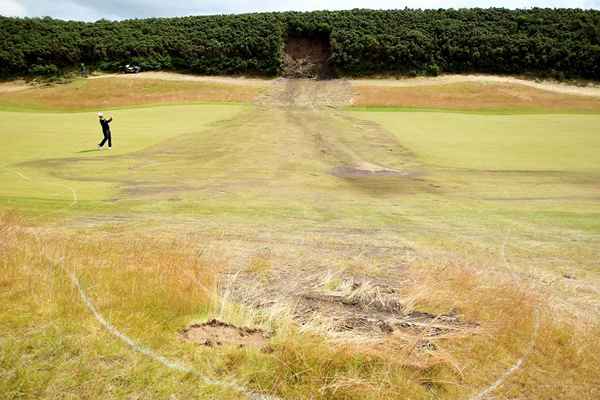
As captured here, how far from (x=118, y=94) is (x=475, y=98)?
37.5 m

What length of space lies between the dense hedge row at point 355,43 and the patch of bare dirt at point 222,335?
58192 mm

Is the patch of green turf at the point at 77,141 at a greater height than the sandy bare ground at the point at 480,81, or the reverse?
the sandy bare ground at the point at 480,81

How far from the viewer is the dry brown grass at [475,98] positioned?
42312 mm

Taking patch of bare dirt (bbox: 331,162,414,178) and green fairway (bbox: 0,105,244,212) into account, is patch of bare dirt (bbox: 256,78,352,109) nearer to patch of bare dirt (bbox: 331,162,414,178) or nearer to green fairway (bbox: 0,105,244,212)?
green fairway (bbox: 0,105,244,212)

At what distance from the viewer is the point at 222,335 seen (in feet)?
14.4

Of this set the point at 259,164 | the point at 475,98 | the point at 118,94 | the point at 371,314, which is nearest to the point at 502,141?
the point at 259,164

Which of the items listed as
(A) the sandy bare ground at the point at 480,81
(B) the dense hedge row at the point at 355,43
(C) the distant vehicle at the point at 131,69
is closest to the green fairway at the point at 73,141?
(C) the distant vehicle at the point at 131,69

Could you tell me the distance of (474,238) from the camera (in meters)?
8.49

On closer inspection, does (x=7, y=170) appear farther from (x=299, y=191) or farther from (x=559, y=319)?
(x=559, y=319)

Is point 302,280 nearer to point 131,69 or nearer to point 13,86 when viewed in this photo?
point 131,69

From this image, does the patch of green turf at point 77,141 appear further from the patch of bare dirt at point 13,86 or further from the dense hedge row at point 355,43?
the patch of bare dirt at point 13,86

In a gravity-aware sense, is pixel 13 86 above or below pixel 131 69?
Answer: below

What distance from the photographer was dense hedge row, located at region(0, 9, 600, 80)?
56.3 metres

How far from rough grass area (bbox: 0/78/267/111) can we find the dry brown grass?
14.0 m
